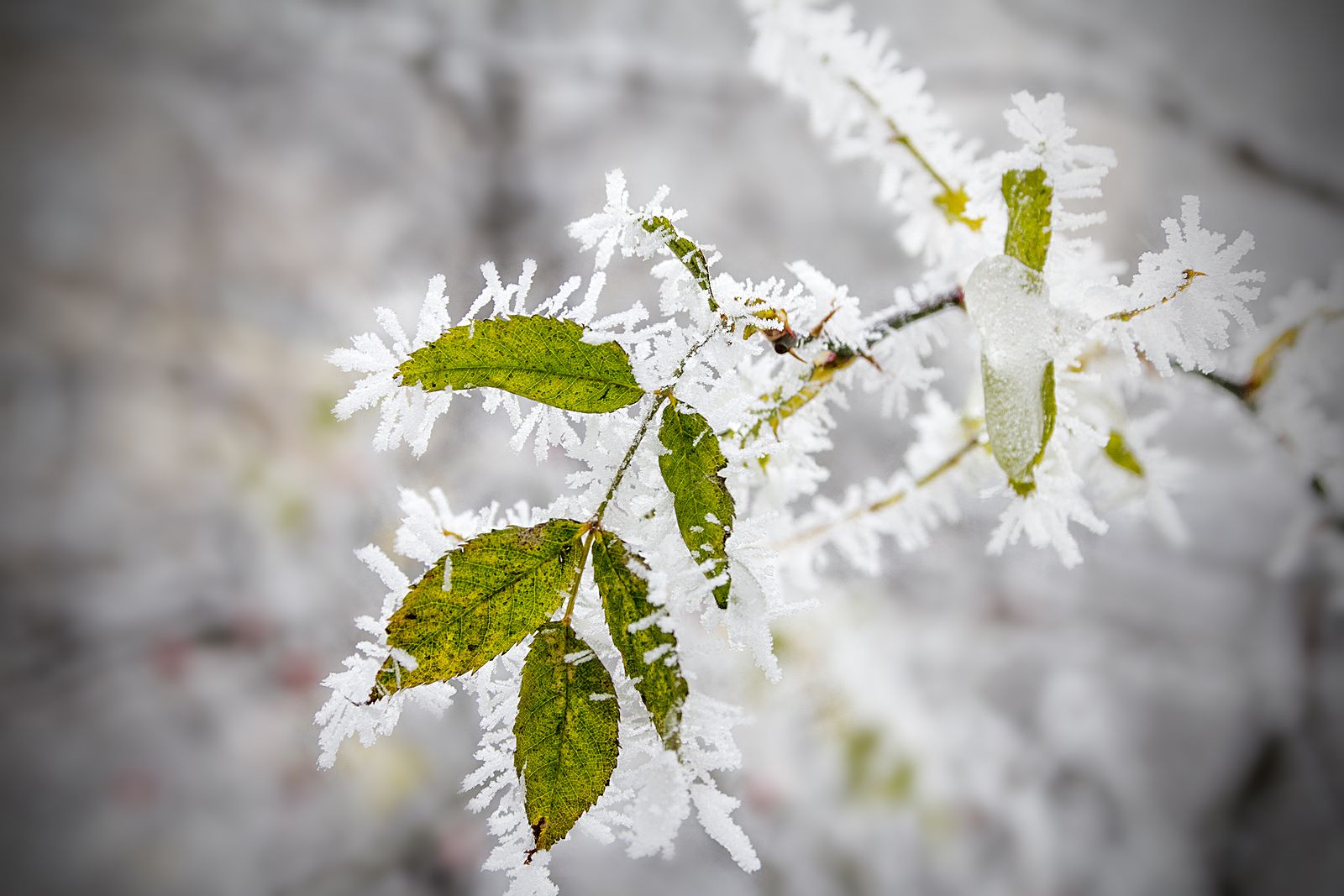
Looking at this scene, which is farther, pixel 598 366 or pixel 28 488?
pixel 28 488

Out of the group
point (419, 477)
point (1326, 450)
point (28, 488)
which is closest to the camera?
point (419, 477)

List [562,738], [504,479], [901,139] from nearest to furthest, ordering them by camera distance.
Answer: [562,738] → [901,139] → [504,479]

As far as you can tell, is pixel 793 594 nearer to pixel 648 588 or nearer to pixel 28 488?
pixel 648 588

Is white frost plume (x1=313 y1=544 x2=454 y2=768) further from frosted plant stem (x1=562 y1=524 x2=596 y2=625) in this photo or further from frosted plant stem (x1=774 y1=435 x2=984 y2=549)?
frosted plant stem (x1=774 y1=435 x2=984 y2=549)

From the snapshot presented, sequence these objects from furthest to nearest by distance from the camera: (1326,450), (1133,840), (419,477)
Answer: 1. (1133,840)
2. (1326,450)
3. (419,477)

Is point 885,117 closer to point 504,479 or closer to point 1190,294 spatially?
point 1190,294

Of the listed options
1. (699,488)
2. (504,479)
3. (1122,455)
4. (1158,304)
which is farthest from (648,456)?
(504,479)

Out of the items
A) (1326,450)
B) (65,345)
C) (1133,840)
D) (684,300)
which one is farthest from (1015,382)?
(65,345)

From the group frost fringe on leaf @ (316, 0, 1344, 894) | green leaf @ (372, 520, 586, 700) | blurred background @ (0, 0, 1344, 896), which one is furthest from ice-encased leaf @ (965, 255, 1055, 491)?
blurred background @ (0, 0, 1344, 896)
